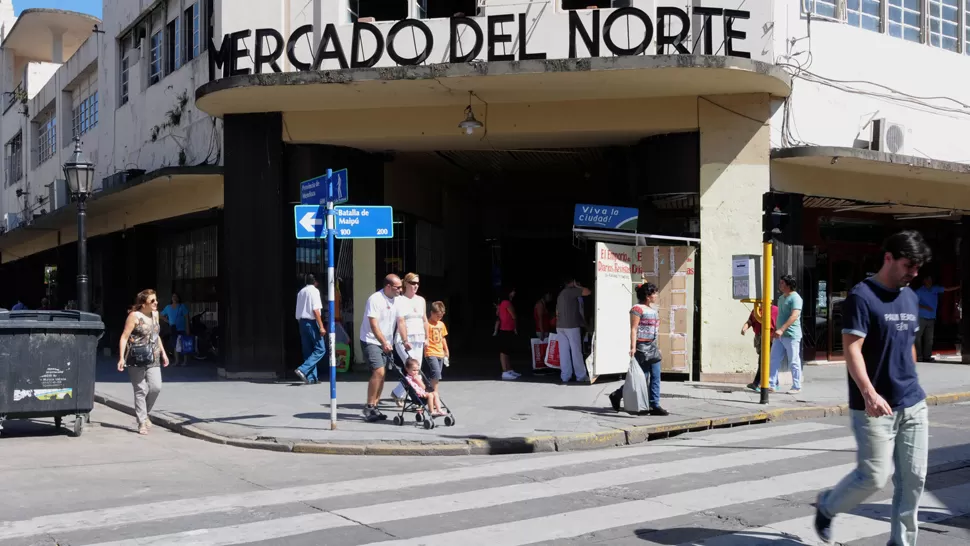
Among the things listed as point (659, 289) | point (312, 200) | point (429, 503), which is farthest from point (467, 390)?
point (429, 503)

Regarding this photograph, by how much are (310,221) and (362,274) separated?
635 centimetres

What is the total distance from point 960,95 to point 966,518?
1372cm

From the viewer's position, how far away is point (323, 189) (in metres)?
10.2

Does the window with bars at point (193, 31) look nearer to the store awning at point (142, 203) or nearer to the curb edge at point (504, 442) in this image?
the store awning at point (142, 203)

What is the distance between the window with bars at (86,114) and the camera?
2477 centimetres

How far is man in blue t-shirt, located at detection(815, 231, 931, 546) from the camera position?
4.96m

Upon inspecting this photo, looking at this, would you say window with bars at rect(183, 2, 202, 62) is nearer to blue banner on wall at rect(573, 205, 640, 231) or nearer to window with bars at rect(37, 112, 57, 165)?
blue banner on wall at rect(573, 205, 640, 231)

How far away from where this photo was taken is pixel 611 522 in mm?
6164

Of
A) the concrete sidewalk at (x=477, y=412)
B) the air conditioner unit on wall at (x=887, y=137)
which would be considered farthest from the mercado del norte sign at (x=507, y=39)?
the concrete sidewalk at (x=477, y=412)

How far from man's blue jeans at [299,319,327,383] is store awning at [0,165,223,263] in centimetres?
350

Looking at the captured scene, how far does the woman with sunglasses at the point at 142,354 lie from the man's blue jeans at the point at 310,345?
3843 mm

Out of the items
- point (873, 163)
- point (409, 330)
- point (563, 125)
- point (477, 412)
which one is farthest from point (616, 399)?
point (873, 163)

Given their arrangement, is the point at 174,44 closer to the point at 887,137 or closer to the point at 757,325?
the point at 757,325

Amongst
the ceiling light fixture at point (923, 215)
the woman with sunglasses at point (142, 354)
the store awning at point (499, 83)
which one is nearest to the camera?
the woman with sunglasses at point (142, 354)
